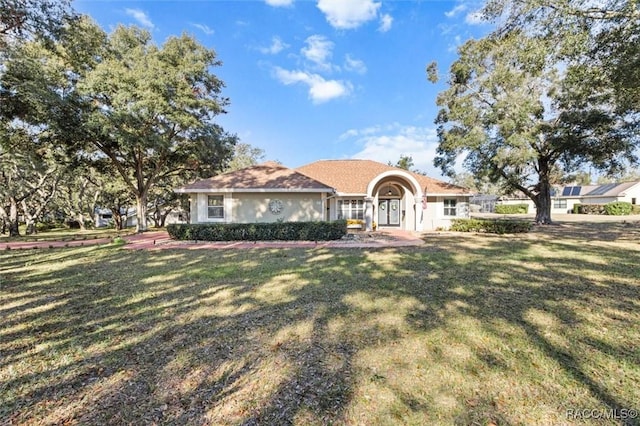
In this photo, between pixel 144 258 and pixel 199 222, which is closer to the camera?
pixel 144 258

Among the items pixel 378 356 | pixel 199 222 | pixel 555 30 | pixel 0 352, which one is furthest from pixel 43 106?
pixel 555 30

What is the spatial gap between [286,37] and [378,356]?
55.1ft

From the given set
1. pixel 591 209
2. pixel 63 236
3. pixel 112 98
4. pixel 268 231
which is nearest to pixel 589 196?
pixel 591 209

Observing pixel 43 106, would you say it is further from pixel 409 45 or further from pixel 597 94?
pixel 597 94

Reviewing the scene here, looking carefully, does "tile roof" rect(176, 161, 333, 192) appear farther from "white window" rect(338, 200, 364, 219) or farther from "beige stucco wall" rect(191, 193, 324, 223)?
"white window" rect(338, 200, 364, 219)

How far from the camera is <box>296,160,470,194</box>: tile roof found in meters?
20.1

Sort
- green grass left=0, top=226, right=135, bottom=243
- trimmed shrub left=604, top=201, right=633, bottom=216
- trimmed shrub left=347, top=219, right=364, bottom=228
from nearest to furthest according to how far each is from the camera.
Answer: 1. green grass left=0, top=226, right=135, bottom=243
2. trimmed shrub left=347, top=219, right=364, bottom=228
3. trimmed shrub left=604, top=201, right=633, bottom=216

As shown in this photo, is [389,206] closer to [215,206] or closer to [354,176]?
[354,176]

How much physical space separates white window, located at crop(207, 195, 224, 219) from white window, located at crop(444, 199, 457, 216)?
14968 mm

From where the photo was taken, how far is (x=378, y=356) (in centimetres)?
364

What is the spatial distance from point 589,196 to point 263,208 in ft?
186

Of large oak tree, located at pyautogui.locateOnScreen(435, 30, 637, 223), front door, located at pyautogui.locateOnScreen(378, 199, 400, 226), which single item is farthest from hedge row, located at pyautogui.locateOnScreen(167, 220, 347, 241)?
large oak tree, located at pyautogui.locateOnScreen(435, 30, 637, 223)

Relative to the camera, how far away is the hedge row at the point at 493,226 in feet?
54.1

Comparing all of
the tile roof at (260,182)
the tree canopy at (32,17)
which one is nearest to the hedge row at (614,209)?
the tile roof at (260,182)
